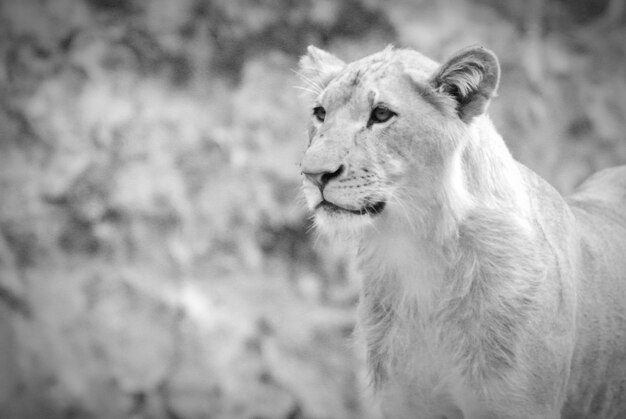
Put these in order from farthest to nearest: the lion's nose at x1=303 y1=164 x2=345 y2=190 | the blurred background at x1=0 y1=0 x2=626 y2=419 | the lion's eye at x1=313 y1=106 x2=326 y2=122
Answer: the blurred background at x1=0 y1=0 x2=626 y2=419 → the lion's eye at x1=313 y1=106 x2=326 y2=122 → the lion's nose at x1=303 y1=164 x2=345 y2=190

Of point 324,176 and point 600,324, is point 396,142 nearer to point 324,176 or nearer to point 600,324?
point 324,176

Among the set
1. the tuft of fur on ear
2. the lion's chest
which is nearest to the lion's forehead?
the tuft of fur on ear

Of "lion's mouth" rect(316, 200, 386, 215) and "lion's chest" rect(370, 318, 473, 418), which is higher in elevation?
"lion's mouth" rect(316, 200, 386, 215)

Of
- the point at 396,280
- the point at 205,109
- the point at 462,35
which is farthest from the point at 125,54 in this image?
the point at 396,280

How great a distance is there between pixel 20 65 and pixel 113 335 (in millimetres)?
1728

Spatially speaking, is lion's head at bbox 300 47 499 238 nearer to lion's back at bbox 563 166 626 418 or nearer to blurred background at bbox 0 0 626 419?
lion's back at bbox 563 166 626 418

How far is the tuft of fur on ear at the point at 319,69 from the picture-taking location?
302 cm

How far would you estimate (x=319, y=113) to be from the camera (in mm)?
2871

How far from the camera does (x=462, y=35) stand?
18.0 feet

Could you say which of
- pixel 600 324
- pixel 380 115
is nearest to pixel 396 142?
pixel 380 115

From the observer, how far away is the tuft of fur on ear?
302 cm

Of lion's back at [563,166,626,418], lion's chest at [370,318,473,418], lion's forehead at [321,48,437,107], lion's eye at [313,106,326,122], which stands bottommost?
lion's chest at [370,318,473,418]

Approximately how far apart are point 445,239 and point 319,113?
1.96 ft

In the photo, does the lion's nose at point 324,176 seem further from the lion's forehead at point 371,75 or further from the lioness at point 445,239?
the lion's forehead at point 371,75
